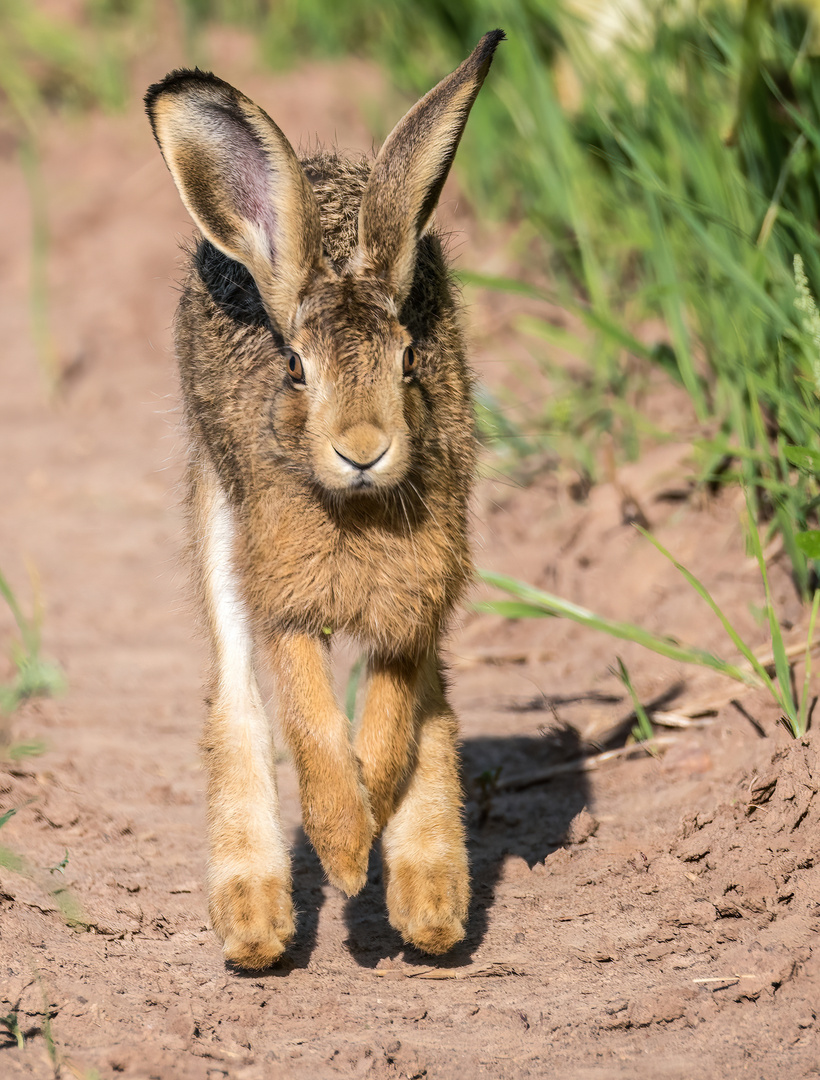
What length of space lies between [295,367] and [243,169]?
52 cm

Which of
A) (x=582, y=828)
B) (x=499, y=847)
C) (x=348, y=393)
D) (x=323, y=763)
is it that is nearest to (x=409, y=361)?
(x=348, y=393)

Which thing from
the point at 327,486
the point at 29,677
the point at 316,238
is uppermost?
the point at 316,238

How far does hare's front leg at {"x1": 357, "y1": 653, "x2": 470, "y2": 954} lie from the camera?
3.10 metres

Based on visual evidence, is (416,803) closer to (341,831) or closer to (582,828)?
(341,831)

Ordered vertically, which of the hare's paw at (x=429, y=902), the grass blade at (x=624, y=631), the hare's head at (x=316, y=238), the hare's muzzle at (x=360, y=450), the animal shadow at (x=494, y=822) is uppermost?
the hare's head at (x=316, y=238)

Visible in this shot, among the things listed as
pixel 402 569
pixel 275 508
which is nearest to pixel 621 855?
pixel 402 569

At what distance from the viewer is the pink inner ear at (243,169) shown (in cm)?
298

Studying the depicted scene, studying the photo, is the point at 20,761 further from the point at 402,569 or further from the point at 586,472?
the point at 586,472

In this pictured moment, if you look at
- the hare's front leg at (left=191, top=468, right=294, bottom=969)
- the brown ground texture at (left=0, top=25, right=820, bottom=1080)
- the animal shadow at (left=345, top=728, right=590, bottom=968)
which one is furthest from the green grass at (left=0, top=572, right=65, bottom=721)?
the animal shadow at (left=345, top=728, right=590, bottom=968)

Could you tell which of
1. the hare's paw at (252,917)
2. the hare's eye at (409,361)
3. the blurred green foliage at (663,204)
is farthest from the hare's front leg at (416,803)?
the blurred green foliage at (663,204)

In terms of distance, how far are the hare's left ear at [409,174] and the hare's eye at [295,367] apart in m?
0.25

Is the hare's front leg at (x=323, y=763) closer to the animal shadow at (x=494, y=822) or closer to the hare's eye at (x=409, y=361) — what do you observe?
the animal shadow at (x=494, y=822)

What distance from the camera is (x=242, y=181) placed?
305cm

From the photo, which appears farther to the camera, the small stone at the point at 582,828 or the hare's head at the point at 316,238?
the small stone at the point at 582,828
